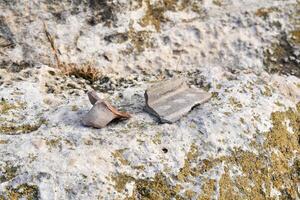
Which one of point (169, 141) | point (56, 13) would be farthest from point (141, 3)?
point (169, 141)

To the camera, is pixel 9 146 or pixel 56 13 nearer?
pixel 9 146

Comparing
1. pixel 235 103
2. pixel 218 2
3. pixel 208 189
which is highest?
pixel 218 2

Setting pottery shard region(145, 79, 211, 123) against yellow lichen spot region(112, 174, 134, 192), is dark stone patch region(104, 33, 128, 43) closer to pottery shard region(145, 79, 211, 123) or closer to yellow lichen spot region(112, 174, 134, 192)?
pottery shard region(145, 79, 211, 123)

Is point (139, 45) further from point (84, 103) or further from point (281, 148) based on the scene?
point (281, 148)

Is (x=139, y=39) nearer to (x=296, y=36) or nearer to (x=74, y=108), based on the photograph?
(x=74, y=108)

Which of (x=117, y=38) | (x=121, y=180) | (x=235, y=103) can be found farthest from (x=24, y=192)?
(x=117, y=38)

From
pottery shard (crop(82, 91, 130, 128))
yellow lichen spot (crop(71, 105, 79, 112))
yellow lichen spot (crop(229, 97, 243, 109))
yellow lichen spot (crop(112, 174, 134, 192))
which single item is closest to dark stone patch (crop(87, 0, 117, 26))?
yellow lichen spot (crop(71, 105, 79, 112))
